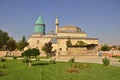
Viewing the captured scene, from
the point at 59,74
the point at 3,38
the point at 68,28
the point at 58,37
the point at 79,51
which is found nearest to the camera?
the point at 59,74

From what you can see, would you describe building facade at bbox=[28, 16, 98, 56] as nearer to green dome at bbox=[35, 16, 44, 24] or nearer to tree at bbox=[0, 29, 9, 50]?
green dome at bbox=[35, 16, 44, 24]

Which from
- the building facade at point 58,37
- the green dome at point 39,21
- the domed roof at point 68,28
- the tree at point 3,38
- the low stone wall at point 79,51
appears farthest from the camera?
the green dome at point 39,21

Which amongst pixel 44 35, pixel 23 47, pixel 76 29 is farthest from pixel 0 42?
pixel 76 29

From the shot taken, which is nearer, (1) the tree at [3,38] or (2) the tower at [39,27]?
(1) the tree at [3,38]

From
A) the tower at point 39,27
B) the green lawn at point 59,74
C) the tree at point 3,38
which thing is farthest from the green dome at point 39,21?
the green lawn at point 59,74

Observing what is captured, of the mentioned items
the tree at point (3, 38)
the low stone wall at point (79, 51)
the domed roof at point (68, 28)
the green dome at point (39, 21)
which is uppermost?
the green dome at point (39, 21)

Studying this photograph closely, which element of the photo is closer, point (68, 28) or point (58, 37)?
point (58, 37)

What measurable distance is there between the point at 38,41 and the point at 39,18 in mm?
8398

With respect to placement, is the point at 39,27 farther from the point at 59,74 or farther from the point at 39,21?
the point at 59,74

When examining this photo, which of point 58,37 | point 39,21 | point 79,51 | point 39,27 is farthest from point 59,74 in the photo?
point 39,21

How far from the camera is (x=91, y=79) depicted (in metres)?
9.54

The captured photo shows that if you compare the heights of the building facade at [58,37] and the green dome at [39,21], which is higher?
the green dome at [39,21]

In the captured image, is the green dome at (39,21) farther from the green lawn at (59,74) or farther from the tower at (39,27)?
the green lawn at (59,74)

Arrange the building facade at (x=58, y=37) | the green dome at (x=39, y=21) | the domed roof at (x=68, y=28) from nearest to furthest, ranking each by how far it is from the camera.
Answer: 1. the building facade at (x=58, y=37)
2. the domed roof at (x=68, y=28)
3. the green dome at (x=39, y=21)
